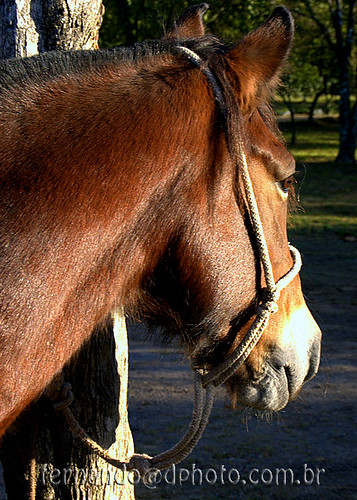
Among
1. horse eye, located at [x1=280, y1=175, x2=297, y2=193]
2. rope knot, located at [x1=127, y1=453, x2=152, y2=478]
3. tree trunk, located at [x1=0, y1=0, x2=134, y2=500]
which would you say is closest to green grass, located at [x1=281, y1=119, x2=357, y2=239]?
tree trunk, located at [x1=0, y1=0, x2=134, y2=500]

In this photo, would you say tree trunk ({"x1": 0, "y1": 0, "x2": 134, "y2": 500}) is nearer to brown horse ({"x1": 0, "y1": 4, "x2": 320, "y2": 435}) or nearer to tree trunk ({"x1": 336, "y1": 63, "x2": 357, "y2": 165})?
brown horse ({"x1": 0, "y1": 4, "x2": 320, "y2": 435})

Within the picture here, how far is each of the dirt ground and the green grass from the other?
1.63m

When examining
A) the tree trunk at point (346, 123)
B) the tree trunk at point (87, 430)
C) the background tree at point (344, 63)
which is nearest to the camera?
the tree trunk at point (87, 430)

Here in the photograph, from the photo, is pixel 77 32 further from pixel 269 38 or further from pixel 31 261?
pixel 31 261

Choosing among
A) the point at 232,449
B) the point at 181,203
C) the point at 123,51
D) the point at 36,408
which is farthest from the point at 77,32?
the point at 232,449

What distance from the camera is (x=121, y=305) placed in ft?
5.88

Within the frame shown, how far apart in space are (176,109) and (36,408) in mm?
1465

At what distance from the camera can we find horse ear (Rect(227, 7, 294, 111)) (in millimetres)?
1791

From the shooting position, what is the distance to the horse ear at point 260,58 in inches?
70.5

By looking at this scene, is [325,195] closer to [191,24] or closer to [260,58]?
[191,24]

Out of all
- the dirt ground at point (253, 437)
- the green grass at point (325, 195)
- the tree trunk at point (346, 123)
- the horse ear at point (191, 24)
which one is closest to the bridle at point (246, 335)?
the horse ear at point (191, 24)

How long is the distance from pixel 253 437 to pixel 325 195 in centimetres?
1023

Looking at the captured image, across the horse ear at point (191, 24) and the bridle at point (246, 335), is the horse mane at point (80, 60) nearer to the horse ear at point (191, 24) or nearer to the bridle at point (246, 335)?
the bridle at point (246, 335)

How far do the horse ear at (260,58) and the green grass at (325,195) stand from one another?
3.18 meters
